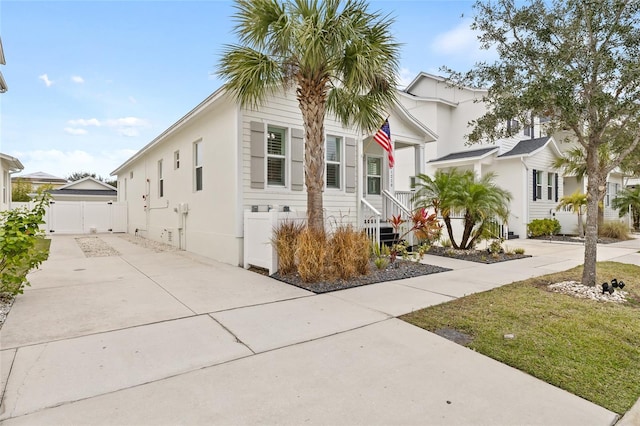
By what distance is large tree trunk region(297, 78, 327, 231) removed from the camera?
6.66 m

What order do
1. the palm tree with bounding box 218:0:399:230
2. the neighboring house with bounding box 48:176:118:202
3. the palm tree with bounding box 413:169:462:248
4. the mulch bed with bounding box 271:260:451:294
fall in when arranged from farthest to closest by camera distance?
the neighboring house with bounding box 48:176:118:202
the palm tree with bounding box 413:169:462:248
the palm tree with bounding box 218:0:399:230
the mulch bed with bounding box 271:260:451:294

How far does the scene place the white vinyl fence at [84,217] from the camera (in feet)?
56.8

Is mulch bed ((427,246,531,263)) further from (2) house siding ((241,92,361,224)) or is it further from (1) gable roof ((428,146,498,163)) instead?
(1) gable roof ((428,146,498,163))

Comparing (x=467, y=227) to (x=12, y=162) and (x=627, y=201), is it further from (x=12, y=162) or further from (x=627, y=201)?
(x=12, y=162)

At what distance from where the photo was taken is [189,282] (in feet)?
20.3

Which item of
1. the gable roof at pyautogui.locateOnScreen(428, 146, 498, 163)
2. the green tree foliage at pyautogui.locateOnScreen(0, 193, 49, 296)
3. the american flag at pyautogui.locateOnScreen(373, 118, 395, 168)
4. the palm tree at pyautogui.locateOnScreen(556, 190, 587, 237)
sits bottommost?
the green tree foliage at pyautogui.locateOnScreen(0, 193, 49, 296)

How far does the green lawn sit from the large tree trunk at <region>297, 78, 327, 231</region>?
2961 mm

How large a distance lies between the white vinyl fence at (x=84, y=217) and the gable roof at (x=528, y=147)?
19720mm

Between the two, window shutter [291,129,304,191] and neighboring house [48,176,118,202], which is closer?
window shutter [291,129,304,191]

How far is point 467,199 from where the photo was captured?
9.28m

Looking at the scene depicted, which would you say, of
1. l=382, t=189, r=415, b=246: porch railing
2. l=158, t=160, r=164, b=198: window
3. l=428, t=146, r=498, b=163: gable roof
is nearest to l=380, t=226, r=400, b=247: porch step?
l=382, t=189, r=415, b=246: porch railing

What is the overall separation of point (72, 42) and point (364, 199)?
34.1 ft

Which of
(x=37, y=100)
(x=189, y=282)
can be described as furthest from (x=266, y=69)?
(x=37, y=100)

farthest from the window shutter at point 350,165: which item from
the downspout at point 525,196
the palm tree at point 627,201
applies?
the palm tree at point 627,201
